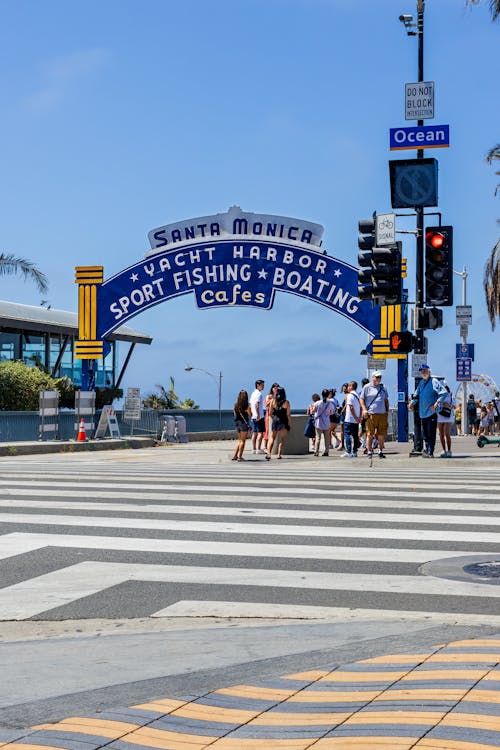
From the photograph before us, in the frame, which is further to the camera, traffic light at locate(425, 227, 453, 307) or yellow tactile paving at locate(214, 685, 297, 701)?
traffic light at locate(425, 227, 453, 307)

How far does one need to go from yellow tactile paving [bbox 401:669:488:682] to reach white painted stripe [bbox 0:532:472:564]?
342 centimetres

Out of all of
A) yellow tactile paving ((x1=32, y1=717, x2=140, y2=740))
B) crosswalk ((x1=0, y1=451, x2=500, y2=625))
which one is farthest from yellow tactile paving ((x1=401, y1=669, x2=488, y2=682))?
crosswalk ((x1=0, y1=451, x2=500, y2=625))

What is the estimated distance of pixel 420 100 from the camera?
23250 millimetres

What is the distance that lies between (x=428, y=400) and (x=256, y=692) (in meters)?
16.5

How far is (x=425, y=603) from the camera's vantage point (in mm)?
6656

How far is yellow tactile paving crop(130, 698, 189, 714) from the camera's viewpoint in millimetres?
4253

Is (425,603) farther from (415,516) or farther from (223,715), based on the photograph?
(415,516)

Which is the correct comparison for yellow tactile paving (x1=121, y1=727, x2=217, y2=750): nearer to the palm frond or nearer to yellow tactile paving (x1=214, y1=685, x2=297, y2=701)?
yellow tactile paving (x1=214, y1=685, x2=297, y2=701)

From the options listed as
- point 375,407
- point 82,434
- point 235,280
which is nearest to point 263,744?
point 375,407

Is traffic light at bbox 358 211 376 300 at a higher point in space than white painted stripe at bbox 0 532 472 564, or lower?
higher

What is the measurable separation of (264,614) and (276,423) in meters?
17.5

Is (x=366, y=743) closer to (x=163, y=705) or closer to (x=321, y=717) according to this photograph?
(x=321, y=717)

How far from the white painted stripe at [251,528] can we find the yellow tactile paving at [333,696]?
4.77m

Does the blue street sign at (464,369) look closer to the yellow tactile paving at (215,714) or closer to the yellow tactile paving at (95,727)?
the yellow tactile paving at (215,714)
